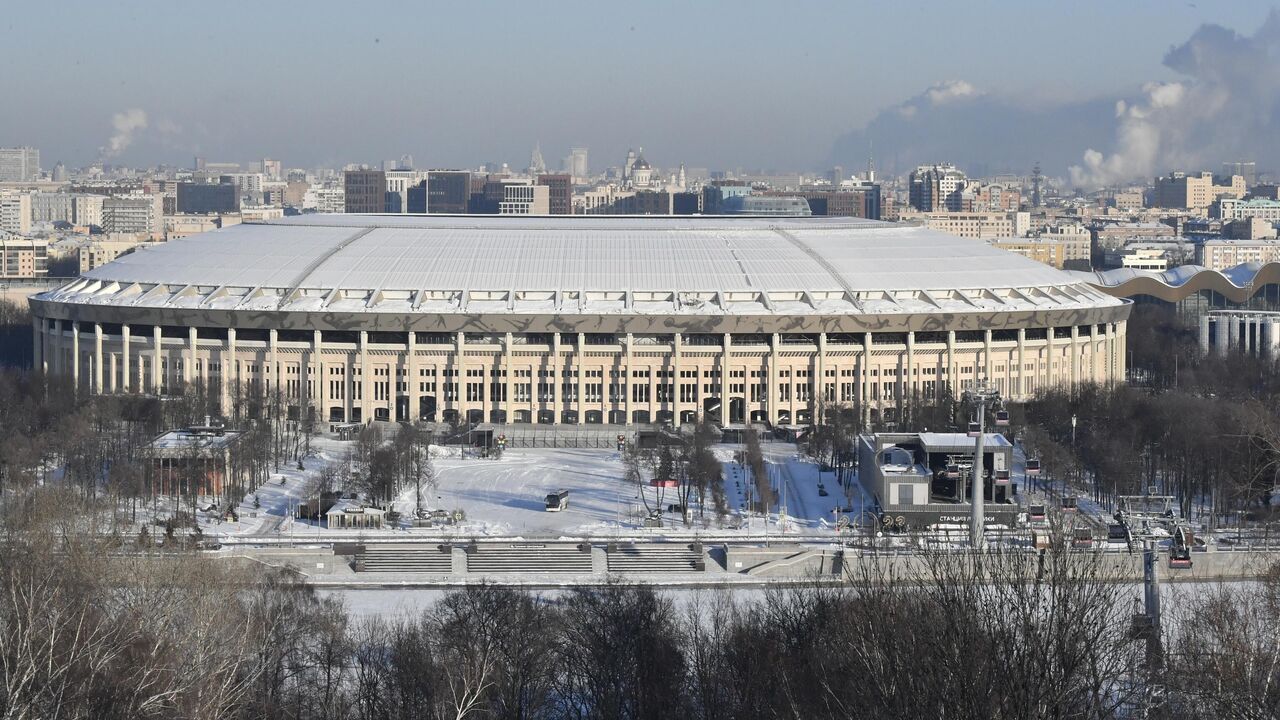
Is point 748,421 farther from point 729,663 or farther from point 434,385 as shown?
point 729,663

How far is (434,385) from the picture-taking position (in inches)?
2625

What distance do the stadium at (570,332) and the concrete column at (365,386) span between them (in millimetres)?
59

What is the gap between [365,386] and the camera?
66438 mm

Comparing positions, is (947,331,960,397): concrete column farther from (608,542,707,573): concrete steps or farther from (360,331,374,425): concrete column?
(608,542,707,573): concrete steps

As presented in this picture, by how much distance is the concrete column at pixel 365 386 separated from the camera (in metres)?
66.4

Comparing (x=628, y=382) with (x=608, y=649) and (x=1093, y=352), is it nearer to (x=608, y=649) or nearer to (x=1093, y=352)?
(x=1093, y=352)

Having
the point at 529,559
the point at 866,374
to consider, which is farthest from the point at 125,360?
the point at 529,559

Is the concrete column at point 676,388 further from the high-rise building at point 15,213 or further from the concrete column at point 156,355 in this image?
the high-rise building at point 15,213

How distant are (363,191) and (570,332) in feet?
432

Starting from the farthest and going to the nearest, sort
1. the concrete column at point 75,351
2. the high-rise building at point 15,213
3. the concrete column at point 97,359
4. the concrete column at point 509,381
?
the high-rise building at point 15,213 < the concrete column at point 75,351 < the concrete column at point 97,359 < the concrete column at point 509,381

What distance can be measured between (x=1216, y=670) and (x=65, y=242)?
12357 centimetres

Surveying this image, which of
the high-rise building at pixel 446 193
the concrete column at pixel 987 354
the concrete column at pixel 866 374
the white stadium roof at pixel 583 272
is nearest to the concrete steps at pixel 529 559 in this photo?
the white stadium roof at pixel 583 272

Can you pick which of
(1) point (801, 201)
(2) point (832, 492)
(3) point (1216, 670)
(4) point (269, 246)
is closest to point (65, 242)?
(1) point (801, 201)

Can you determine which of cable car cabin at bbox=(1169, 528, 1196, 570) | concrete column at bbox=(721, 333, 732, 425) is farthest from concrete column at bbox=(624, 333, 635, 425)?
cable car cabin at bbox=(1169, 528, 1196, 570)
